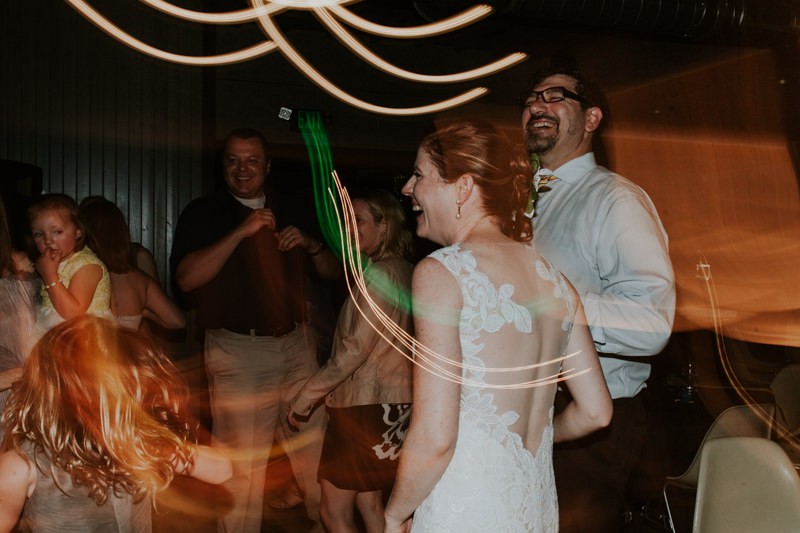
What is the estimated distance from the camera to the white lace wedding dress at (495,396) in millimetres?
1987

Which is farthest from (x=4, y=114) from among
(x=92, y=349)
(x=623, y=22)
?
(x=92, y=349)

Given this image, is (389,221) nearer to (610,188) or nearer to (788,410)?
(610,188)

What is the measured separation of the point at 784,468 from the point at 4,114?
22.6ft

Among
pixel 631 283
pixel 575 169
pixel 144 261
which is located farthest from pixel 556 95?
pixel 144 261

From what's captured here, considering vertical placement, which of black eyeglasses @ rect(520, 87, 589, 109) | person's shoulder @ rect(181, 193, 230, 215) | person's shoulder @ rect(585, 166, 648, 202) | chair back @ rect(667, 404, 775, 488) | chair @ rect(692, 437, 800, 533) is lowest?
chair back @ rect(667, 404, 775, 488)

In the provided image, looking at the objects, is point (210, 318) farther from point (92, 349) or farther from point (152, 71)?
point (152, 71)

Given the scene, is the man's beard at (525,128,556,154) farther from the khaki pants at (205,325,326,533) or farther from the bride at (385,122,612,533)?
the khaki pants at (205,325,326,533)

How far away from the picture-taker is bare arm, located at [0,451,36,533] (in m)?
2.01

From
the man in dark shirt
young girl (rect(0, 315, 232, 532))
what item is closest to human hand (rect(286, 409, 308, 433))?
the man in dark shirt

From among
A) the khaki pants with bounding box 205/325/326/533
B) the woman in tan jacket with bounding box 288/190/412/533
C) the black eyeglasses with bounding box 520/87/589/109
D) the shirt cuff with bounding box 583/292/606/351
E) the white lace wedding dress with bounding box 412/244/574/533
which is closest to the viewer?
the white lace wedding dress with bounding box 412/244/574/533

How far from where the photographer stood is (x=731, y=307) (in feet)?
23.3

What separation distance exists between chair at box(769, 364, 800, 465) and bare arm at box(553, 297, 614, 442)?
2521 millimetres

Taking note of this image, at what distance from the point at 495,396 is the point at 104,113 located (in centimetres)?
631

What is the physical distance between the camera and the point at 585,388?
2.15m
